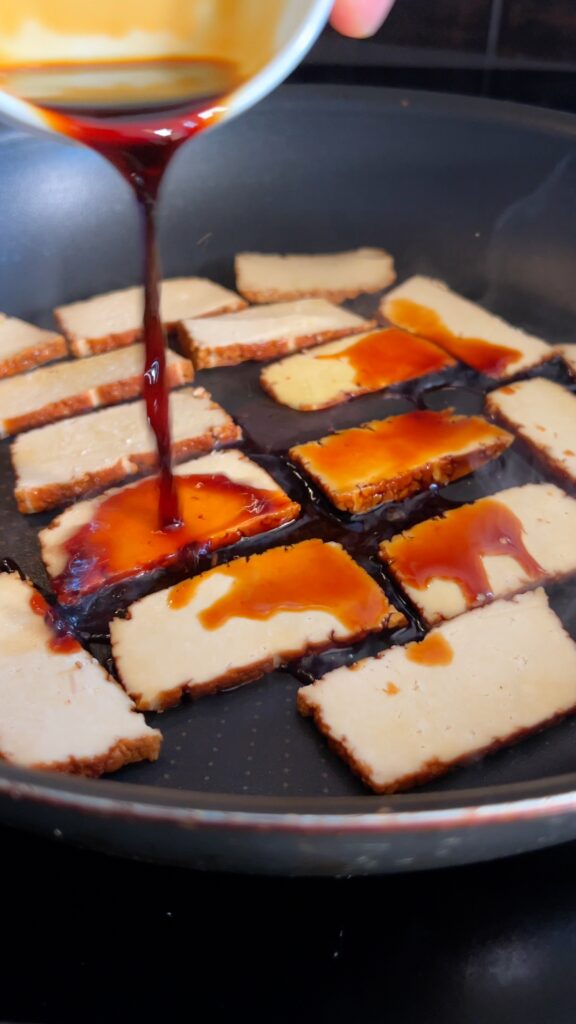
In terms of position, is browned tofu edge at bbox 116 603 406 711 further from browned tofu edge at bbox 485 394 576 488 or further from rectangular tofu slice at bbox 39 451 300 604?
browned tofu edge at bbox 485 394 576 488

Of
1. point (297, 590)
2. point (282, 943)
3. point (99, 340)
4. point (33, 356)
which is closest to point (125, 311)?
point (99, 340)

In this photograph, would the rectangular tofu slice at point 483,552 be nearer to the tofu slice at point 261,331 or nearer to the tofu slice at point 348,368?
the tofu slice at point 348,368

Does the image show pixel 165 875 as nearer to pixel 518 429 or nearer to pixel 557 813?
pixel 557 813

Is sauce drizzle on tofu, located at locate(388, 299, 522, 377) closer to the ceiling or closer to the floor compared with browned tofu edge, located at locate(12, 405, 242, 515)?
closer to the ceiling

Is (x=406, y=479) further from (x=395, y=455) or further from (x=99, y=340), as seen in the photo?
(x=99, y=340)

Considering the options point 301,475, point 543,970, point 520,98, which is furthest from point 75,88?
point 520,98

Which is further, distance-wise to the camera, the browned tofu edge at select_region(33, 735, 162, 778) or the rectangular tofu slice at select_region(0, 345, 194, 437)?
the rectangular tofu slice at select_region(0, 345, 194, 437)

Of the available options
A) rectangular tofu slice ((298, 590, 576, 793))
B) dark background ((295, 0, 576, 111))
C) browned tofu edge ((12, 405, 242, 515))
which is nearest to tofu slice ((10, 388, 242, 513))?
browned tofu edge ((12, 405, 242, 515))
